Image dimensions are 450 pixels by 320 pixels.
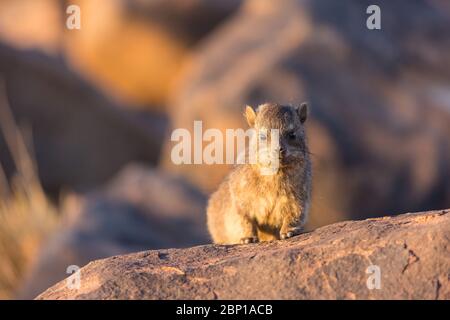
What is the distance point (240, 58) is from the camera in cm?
2045

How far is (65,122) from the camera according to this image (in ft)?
74.7

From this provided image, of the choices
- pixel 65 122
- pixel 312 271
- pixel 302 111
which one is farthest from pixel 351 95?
pixel 312 271

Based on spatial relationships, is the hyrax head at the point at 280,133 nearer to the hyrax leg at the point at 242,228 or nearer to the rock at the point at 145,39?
the hyrax leg at the point at 242,228

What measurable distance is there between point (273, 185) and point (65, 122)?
48.1ft

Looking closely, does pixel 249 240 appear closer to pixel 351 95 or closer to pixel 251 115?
pixel 251 115

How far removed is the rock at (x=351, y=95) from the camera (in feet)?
57.8

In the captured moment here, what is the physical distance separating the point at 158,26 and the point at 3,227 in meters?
14.8

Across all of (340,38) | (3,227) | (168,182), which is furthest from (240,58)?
(3,227)

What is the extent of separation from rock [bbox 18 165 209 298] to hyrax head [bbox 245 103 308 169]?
4557 mm

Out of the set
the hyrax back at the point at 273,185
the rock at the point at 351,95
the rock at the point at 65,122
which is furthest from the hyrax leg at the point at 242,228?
the rock at the point at 65,122

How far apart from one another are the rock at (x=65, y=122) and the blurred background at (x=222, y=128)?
3cm
